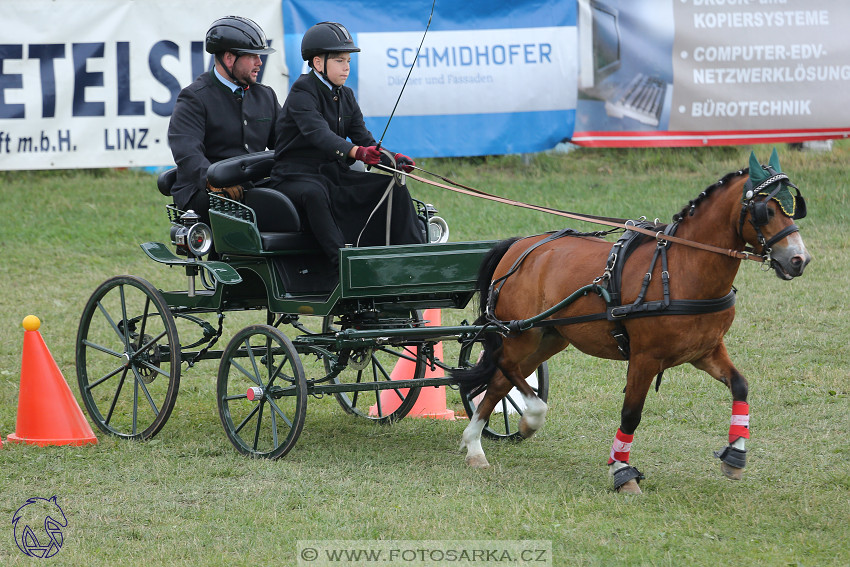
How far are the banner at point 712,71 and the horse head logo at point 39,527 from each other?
7988mm

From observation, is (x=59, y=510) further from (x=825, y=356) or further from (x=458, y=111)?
(x=458, y=111)

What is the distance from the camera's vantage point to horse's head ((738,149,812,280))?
16.2 feet

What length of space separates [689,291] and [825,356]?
338cm

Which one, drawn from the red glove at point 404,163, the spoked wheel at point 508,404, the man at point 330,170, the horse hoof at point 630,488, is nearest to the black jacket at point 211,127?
the man at point 330,170

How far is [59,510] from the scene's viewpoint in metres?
5.28

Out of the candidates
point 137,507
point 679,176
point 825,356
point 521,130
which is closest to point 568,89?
point 521,130

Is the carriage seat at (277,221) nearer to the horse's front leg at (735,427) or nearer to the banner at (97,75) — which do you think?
the horse's front leg at (735,427)

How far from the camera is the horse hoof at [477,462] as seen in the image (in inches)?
237

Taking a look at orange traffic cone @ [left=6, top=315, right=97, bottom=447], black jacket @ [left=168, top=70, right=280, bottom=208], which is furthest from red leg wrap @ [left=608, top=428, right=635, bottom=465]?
orange traffic cone @ [left=6, top=315, right=97, bottom=447]

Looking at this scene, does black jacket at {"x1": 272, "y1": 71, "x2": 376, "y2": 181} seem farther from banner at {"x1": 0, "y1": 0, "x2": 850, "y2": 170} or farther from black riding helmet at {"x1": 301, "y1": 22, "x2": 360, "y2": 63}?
banner at {"x1": 0, "y1": 0, "x2": 850, "y2": 170}

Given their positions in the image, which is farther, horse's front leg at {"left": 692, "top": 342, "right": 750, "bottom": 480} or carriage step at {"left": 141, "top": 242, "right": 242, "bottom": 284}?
carriage step at {"left": 141, "top": 242, "right": 242, "bottom": 284}

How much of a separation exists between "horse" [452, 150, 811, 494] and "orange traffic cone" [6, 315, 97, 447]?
7.77ft

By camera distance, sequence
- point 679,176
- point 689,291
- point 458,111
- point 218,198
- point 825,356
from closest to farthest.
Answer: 1. point 689,291
2. point 218,198
3. point 825,356
4. point 458,111
5. point 679,176

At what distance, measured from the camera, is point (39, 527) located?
5.05 meters
